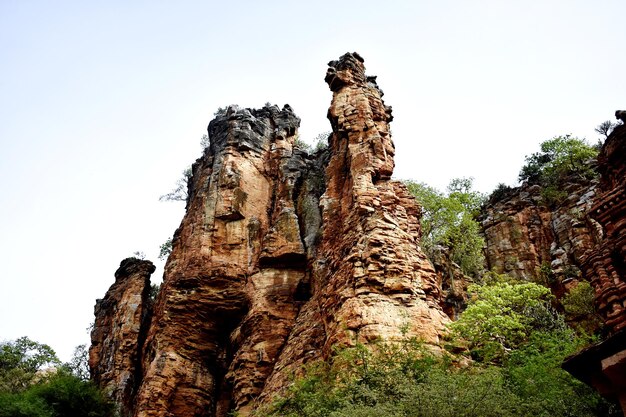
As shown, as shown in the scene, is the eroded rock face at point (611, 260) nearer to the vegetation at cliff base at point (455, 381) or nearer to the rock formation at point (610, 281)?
the rock formation at point (610, 281)

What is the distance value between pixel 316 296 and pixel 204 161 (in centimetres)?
1709

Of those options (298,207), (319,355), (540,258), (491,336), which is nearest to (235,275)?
(298,207)

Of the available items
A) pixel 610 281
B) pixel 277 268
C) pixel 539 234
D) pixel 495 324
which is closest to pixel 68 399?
pixel 277 268

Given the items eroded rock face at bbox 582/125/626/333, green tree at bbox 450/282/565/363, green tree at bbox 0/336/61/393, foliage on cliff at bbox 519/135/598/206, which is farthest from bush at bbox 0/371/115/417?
foliage on cliff at bbox 519/135/598/206

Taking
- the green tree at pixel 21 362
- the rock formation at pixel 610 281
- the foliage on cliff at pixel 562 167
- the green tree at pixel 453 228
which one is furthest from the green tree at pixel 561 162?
the green tree at pixel 21 362

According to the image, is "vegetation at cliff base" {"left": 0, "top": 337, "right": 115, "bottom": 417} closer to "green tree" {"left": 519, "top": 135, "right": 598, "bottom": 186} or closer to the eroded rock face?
the eroded rock face

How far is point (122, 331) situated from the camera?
33156 millimetres

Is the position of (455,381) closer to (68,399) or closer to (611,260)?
(611,260)

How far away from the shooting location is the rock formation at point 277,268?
18828 millimetres

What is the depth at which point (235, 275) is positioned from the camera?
97.3ft

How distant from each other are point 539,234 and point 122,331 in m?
29.1

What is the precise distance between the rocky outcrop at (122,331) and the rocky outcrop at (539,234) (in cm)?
2370

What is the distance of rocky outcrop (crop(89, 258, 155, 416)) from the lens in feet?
102

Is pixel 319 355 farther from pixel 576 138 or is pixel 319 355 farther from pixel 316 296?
pixel 576 138
